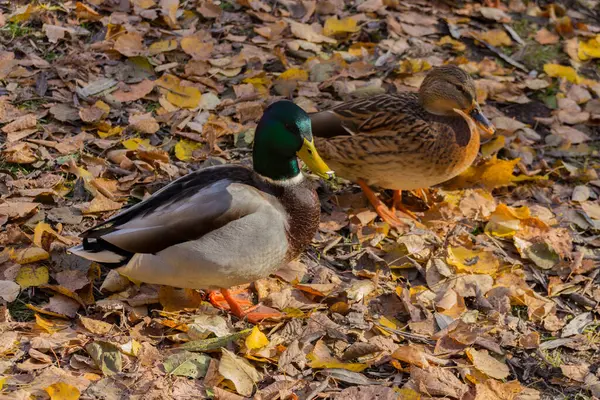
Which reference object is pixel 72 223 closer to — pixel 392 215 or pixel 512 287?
pixel 392 215

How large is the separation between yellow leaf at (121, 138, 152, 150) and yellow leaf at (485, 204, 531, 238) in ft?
6.88

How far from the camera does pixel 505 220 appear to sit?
4.81 m

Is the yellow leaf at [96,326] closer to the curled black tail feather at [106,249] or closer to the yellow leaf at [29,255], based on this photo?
the curled black tail feather at [106,249]

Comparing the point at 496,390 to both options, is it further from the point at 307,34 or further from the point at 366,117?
the point at 307,34

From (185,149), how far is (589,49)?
3.48m

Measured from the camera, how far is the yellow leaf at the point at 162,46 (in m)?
5.66

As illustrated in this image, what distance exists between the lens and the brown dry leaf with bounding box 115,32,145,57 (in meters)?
5.55

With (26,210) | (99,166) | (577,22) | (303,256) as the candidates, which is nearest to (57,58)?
(99,166)

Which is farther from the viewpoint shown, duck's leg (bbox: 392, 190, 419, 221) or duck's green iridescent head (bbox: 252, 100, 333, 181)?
duck's leg (bbox: 392, 190, 419, 221)

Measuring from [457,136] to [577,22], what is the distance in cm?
280

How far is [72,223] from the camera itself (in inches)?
170

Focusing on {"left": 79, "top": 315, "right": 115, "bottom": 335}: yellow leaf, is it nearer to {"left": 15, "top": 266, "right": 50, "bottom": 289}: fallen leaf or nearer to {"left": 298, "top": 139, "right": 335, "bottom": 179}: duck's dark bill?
{"left": 15, "top": 266, "right": 50, "bottom": 289}: fallen leaf

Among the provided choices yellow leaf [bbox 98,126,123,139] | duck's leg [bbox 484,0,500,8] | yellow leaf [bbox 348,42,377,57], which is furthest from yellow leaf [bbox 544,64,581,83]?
yellow leaf [bbox 98,126,123,139]

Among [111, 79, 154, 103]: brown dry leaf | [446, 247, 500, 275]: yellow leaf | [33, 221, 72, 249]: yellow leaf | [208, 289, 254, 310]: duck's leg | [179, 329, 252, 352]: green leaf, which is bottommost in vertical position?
[446, 247, 500, 275]: yellow leaf
